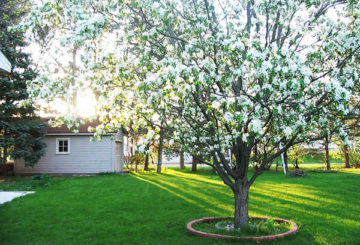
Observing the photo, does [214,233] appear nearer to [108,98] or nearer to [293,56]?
[108,98]

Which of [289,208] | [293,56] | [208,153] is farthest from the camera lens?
[289,208]

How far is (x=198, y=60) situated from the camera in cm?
616

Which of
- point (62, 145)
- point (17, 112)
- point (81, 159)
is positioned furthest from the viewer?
point (62, 145)

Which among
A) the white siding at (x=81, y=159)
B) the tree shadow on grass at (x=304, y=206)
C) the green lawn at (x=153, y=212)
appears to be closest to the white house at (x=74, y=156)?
the white siding at (x=81, y=159)

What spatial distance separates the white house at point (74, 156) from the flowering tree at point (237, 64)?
15.8 meters

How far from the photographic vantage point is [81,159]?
883 inches

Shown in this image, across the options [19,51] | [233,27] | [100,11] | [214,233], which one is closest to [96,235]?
[214,233]

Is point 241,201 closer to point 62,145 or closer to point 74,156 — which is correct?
point 74,156

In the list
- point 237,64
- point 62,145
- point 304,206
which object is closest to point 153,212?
point 304,206

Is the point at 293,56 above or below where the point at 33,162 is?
above

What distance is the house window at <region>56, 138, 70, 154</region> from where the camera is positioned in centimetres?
2256

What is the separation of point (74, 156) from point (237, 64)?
1874 cm

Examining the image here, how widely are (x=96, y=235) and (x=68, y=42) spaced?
3.99 meters

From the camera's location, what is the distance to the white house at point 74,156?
2233cm
